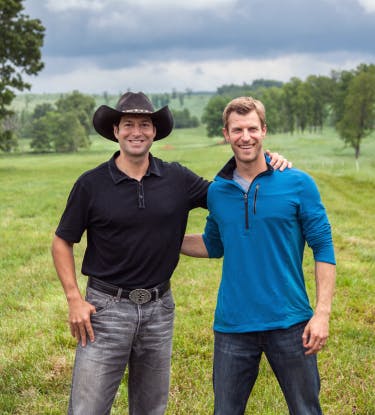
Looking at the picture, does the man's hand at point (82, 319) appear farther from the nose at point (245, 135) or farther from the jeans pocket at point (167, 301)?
the nose at point (245, 135)

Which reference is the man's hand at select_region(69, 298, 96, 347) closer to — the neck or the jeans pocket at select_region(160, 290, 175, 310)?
the jeans pocket at select_region(160, 290, 175, 310)

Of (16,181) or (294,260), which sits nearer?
(294,260)

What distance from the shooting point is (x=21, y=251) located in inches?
528

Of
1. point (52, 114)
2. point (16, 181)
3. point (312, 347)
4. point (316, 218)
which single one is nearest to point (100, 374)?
point (312, 347)

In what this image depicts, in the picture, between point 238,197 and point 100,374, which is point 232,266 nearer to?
point 238,197

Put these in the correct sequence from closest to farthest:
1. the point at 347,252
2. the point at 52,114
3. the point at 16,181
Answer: the point at 347,252 → the point at 16,181 → the point at 52,114

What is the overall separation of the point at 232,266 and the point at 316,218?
2.25ft

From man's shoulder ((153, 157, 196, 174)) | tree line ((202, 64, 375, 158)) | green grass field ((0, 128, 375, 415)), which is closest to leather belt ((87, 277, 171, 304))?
man's shoulder ((153, 157, 196, 174))

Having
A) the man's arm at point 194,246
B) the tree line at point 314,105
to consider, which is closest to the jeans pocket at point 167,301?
the man's arm at point 194,246

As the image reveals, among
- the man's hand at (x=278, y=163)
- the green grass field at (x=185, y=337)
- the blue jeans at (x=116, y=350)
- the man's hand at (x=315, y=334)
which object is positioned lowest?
the green grass field at (x=185, y=337)

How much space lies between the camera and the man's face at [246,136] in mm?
3902

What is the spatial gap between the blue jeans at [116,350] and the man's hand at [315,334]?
1.17m

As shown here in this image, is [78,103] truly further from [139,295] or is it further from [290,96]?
[139,295]

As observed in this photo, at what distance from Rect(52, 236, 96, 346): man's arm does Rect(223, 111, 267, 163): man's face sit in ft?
5.01
